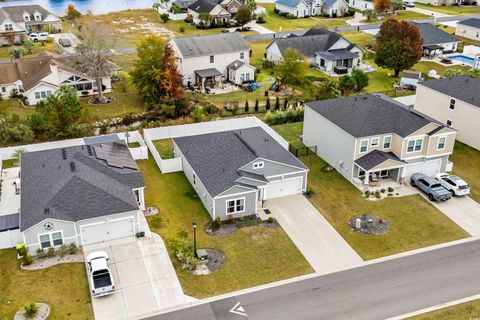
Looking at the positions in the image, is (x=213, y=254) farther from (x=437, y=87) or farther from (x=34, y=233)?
(x=437, y=87)

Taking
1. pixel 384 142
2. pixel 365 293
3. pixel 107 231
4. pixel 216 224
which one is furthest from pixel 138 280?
pixel 384 142

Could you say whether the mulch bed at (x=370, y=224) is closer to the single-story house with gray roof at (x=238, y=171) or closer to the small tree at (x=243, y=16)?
the single-story house with gray roof at (x=238, y=171)

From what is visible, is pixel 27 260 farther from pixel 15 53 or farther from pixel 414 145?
pixel 15 53

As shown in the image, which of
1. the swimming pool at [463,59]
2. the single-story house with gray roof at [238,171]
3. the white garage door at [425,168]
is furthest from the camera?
the swimming pool at [463,59]

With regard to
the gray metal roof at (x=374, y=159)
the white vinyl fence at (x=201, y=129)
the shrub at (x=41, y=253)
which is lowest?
the shrub at (x=41, y=253)

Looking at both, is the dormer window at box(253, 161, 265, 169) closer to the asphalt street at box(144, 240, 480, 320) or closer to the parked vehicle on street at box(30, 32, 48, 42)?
the asphalt street at box(144, 240, 480, 320)

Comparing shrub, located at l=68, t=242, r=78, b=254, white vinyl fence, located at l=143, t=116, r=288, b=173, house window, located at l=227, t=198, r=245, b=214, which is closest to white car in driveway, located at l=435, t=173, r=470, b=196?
white vinyl fence, located at l=143, t=116, r=288, b=173

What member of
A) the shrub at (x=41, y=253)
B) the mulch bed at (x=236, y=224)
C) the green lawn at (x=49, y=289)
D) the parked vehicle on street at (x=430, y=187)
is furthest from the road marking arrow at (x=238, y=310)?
the parked vehicle on street at (x=430, y=187)
